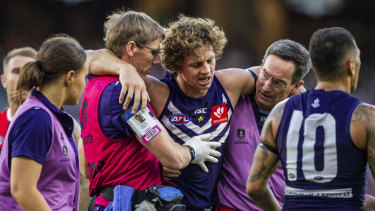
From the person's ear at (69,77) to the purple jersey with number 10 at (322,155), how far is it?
50.5 inches

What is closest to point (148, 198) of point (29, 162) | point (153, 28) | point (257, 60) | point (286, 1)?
point (29, 162)

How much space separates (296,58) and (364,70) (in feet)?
30.5

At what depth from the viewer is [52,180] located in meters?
3.07

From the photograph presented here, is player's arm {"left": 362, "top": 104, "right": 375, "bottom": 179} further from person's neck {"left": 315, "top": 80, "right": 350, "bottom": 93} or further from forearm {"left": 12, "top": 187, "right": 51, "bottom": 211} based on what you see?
forearm {"left": 12, "top": 187, "right": 51, "bottom": 211}

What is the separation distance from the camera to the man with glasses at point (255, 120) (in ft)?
13.3

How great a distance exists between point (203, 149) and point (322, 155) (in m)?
1.03

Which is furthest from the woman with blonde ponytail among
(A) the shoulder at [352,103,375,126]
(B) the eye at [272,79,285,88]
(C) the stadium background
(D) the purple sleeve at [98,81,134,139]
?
(C) the stadium background

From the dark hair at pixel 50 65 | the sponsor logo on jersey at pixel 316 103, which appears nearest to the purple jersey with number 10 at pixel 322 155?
the sponsor logo on jersey at pixel 316 103

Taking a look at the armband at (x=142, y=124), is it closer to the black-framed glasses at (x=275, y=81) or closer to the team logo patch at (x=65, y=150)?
the team logo patch at (x=65, y=150)

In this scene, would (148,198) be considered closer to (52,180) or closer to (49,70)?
(52,180)

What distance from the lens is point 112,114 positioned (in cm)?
345

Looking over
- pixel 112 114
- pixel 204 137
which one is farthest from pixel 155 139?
pixel 204 137

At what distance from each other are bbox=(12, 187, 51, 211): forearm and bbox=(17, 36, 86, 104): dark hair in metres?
0.63

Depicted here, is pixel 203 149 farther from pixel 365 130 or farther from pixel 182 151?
pixel 365 130
